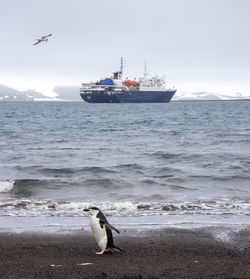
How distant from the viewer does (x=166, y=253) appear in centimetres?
567

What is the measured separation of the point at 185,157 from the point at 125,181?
5.65 metres

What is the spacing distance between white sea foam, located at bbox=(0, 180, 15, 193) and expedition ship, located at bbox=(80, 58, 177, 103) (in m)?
110

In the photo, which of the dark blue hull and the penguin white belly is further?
the dark blue hull

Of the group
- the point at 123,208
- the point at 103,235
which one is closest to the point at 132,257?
the point at 103,235

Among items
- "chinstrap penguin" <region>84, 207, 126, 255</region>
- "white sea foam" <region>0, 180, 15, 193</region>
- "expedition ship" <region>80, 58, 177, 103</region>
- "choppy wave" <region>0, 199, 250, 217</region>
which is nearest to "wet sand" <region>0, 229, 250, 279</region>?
"chinstrap penguin" <region>84, 207, 126, 255</region>

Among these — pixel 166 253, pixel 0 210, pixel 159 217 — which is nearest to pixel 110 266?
pixel 166 253

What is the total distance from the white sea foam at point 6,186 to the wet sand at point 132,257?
4.52m

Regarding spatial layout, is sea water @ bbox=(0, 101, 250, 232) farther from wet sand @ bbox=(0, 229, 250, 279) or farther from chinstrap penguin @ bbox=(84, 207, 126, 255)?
chinstrap penguin @ bbox=(84, 207, 126, 255)

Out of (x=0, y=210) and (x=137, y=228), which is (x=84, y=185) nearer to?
(x=0, y=210)

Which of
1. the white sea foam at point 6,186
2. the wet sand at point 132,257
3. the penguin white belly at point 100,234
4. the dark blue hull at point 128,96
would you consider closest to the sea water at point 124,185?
the white sea foam at point 6,186

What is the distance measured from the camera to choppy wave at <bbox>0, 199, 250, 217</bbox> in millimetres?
8484

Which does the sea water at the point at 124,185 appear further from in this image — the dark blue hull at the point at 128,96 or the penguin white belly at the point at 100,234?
the dark blue hull at the point at 128,96

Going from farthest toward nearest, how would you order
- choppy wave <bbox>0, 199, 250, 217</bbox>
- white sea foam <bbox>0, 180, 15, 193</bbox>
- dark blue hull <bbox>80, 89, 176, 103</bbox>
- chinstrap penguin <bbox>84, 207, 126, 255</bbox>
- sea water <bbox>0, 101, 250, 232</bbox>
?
1. dark blue hull <bbox>80, 89, 176, 103</bbox>
2. white sea foam <bbox>0, 180, 15, 193</bbox>
3. choppy wave <bbox>0, 199, 250, 217</bbox>
4. sea water <bbox>0, 101, 250, 232</bbox>
5. chinstrap penguin <bbox>84, 207, 126, 255</bbox>

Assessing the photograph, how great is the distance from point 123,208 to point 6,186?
372 centimetres
